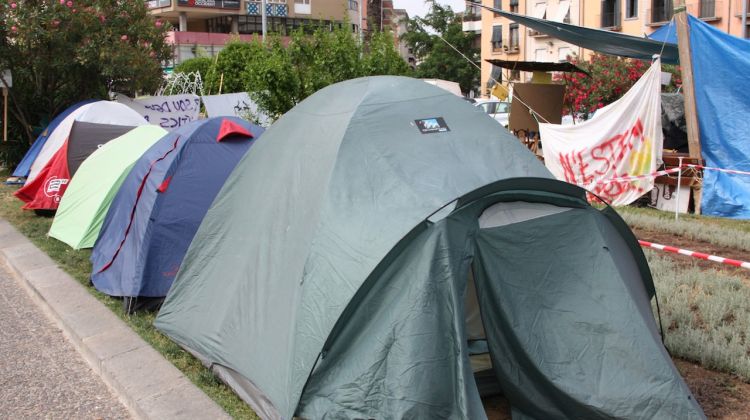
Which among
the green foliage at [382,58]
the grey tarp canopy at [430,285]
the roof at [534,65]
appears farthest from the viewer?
the roof at [534,65]

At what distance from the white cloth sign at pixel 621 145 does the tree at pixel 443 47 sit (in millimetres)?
Result: 43886

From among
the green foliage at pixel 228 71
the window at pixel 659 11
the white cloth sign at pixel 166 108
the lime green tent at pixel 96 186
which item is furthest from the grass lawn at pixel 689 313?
the window at pixel 659 11

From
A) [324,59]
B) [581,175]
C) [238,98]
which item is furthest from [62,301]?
[238,98]

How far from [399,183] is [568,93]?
14.3 metres

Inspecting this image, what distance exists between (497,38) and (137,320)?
155 ft

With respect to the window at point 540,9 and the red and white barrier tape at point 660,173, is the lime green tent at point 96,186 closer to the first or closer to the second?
the red and white barrier tape at point 660,173

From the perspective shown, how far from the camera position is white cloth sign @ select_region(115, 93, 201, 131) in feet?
49.1

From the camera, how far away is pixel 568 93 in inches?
686

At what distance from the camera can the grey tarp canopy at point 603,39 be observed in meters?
11.6

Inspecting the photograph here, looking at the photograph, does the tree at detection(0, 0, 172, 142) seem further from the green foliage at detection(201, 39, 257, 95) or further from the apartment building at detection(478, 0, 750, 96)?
the apartment building at detection(478, 0, 750, 96)

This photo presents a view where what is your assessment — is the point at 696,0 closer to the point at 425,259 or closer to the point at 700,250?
the point at 700,250

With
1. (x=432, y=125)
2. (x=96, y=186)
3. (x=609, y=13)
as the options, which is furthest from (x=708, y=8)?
(x=432, y=125)

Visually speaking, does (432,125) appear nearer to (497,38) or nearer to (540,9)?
(540,9)

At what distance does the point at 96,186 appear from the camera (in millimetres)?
8922
